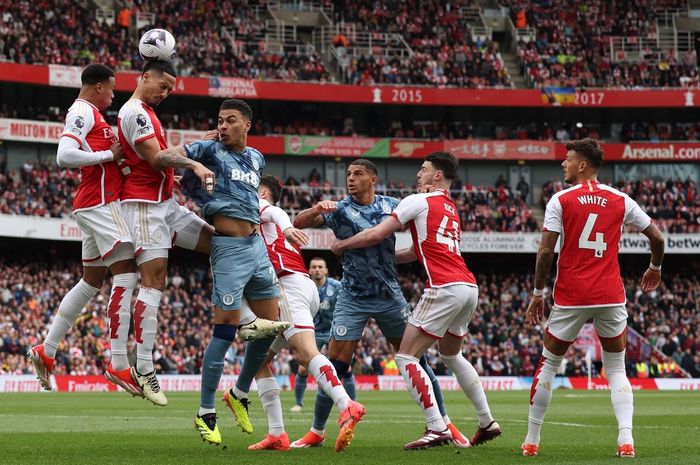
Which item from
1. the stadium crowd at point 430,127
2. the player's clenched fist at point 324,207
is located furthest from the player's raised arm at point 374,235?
the stadium crowd at point 430,127

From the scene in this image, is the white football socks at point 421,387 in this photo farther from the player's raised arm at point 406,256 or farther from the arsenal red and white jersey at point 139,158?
the arsenal red and white jersey at point 139,158

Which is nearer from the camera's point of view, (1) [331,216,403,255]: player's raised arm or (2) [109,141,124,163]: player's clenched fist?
(2) [109,141,124,163]: player's clenched fist

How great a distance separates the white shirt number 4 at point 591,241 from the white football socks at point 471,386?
1922 mm

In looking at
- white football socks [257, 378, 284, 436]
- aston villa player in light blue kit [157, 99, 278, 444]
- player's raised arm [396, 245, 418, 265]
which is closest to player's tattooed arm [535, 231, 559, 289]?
player's raised arm [396, 245, 418, 265]

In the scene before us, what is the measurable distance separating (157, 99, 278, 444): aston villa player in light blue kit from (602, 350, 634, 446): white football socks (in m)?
3.33

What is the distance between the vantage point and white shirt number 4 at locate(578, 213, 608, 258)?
9.89m

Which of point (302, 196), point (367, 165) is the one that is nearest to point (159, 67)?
point (367, 165)

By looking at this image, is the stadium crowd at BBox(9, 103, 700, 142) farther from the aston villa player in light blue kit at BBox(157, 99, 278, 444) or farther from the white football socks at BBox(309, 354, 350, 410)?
the white football socks at BBox(309, 354, 350, 410)

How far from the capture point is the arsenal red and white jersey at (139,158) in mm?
9898

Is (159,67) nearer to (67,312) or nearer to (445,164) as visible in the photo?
(67,312)

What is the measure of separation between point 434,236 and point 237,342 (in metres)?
26.8

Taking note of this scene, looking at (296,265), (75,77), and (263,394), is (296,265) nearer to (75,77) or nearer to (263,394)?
(263,394)

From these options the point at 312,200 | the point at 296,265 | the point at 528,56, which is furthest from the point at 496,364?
the point at 296,265

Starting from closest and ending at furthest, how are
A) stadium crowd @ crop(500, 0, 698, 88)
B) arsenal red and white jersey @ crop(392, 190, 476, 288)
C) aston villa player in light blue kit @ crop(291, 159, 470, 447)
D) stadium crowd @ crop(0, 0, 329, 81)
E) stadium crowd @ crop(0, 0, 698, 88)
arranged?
arsenal red and white jersey @ crop(392, 190, 476, 288) → aston villa player in light blue kit @ crop(291, 159, 470, 447) → stadium crowd @ crop(0, 0, 329, 81) → stadium crowd @ crop(0, 0, 698, 88) → stadium crowd @ crop(500, 0, 698, 88)
